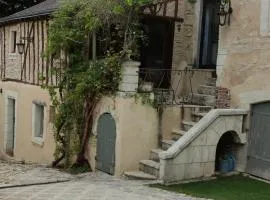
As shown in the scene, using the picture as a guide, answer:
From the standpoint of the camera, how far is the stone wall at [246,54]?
11844mm

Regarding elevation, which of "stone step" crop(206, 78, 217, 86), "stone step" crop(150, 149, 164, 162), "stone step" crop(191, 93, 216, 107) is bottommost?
"stone step" crop(150, 149, 164, 162)

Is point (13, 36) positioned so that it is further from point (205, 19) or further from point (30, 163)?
point (205, 19)

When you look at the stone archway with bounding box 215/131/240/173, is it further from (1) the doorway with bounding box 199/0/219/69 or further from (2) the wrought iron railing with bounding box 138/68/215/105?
(1) the doorway with bounding box 199/0/219/69

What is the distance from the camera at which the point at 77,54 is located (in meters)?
13.8

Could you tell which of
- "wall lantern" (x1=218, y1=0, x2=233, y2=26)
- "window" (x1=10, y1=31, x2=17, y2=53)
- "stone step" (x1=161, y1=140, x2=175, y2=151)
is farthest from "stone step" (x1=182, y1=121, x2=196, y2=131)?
"window" (x1=10, y1=31, x2=17, y2=53)

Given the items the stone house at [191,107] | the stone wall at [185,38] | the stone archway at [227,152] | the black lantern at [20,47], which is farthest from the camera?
the black lantern at [20,47]

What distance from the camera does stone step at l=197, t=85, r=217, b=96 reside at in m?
13.9

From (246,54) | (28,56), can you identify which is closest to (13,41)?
(28,56)

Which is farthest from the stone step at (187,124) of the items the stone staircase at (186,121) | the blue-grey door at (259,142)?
the blue-grey door at (259,142)

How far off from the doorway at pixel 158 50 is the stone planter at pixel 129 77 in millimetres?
1969

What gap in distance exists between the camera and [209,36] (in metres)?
15.7

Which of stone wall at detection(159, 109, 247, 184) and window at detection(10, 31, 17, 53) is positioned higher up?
window at detection(10, 31, 17, 53)

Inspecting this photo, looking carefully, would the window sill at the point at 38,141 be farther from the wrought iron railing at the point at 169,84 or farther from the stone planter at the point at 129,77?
the stone planter at the point at 129,77

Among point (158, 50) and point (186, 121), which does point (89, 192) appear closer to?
point (186, 121)
